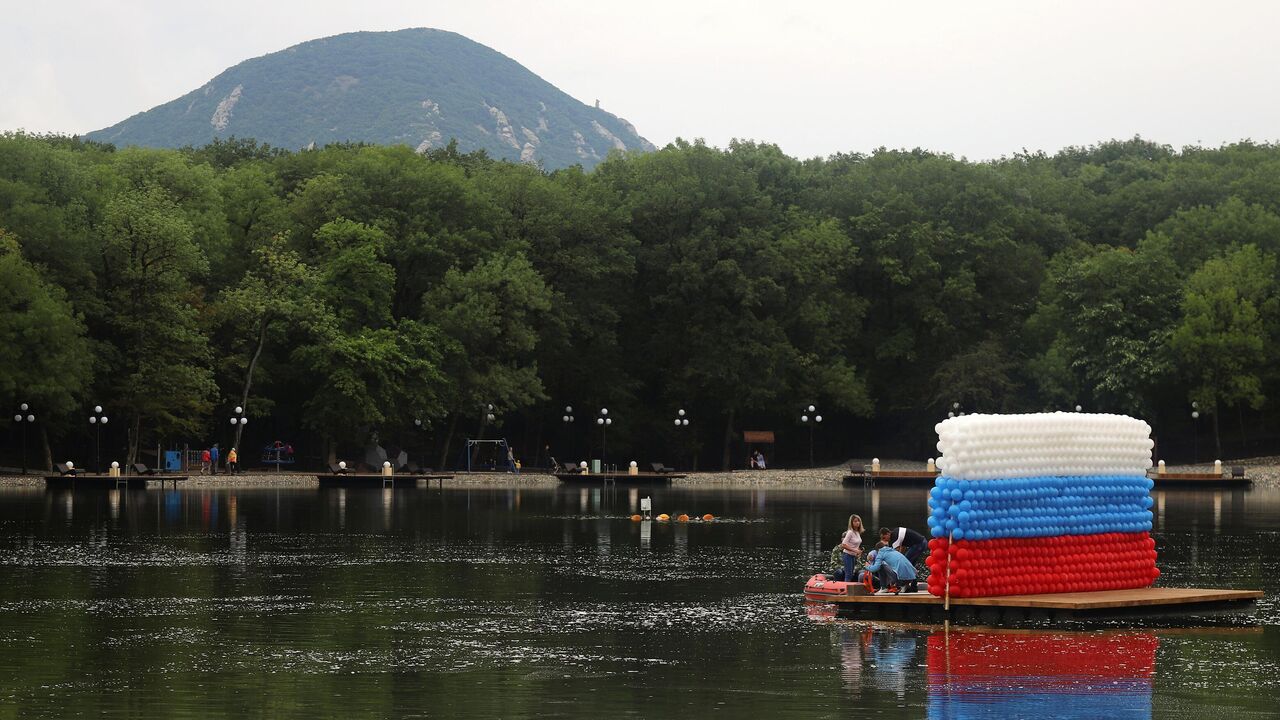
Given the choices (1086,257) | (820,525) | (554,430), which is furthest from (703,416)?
(820,525)

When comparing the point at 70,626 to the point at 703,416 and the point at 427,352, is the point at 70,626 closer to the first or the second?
the point at 427,352

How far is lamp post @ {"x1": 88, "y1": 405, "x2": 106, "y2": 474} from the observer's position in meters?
84.3

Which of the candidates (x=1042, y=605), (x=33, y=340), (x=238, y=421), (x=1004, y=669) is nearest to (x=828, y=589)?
(x=1042, y=605)

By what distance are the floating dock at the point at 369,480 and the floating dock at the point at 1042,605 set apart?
58192 mm

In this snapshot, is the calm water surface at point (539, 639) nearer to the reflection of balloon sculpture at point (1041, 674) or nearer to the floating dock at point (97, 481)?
the reflection of balloon sculpture at point (1041, 674)

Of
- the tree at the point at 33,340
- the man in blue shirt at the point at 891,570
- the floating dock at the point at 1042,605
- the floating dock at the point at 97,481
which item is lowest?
the floating dock at the point at 1042,605

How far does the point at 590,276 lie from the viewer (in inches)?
3964

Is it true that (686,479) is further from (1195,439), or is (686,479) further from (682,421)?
(1195,439)

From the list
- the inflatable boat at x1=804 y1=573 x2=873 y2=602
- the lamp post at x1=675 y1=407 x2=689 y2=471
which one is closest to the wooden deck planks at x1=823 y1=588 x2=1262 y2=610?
the inflatable boat at x1=804 y1=573 x2=873 y2=602

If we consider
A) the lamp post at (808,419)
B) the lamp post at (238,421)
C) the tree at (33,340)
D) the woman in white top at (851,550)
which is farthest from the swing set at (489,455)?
the woman in white top at (851,550)

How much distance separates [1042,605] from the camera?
2650cm

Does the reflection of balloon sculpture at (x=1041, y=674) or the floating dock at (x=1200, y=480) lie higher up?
the floating dock at (x=1200, y=480)

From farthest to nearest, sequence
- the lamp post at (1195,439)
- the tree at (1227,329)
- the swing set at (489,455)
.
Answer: the lamp post at (1195,439) → the swing set at (489,455) → the tree at (1227,329)

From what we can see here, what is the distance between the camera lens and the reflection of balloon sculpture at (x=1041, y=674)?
18812 millimetres
